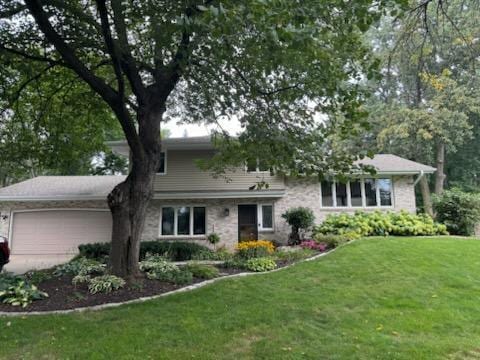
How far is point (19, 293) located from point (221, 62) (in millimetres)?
5889

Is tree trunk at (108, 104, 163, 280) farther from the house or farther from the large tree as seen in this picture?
the house

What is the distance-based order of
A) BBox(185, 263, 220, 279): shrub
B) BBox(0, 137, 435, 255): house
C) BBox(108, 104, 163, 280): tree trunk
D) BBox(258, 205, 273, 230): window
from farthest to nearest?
BBox(258, 205, 273, 230): window < BBox(0, 137, 435, 255): house < BBox(185, 263, 220, 279): shrub < BBox(108, 104, 163, 280): tree trunk

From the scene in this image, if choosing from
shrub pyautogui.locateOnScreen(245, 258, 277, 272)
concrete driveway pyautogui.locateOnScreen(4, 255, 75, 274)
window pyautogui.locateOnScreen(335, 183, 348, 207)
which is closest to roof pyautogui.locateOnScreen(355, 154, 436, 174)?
window pyautogui.locateOnScreen(335, 183, 348, 207)

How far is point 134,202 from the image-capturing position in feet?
26.2

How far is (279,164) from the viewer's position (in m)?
6.25

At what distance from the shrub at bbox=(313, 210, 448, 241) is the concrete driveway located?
998 cm

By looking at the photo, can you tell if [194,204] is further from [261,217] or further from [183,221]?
[261,217]

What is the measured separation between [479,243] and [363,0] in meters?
10.9

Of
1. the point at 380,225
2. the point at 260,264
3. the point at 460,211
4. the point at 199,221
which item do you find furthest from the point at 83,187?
the point at 460,211

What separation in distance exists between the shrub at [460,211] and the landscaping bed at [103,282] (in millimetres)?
7503

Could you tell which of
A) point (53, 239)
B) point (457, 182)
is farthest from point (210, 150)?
point (457, 182)

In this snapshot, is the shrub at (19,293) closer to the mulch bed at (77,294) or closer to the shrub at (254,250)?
the mulch bed at (77,294)

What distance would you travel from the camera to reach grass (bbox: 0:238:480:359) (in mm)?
4383

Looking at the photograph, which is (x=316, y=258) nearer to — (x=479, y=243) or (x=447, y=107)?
(x=479, y=243)
